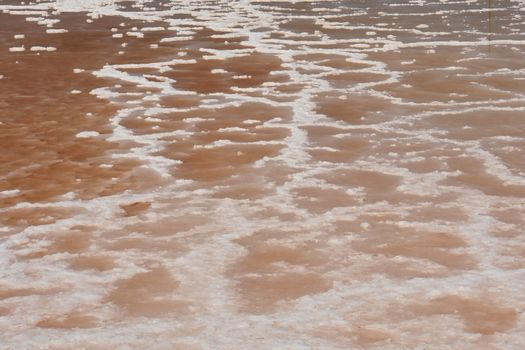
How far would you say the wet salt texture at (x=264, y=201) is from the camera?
2201 millimetres

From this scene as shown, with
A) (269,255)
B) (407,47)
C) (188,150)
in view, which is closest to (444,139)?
(188,150)

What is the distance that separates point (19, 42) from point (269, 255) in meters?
5.44

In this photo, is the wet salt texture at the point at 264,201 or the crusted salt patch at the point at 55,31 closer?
the wet salt texture at the point at 264,201

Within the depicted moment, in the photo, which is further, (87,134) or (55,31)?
(55,31)

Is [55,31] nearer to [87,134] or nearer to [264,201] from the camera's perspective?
[87,134]

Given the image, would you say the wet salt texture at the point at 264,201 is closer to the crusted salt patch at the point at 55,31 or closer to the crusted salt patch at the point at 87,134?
the crusted salt patch at the point at 87,134

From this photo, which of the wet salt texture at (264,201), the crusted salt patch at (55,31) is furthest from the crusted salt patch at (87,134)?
the crusted salt patch at (55,31)

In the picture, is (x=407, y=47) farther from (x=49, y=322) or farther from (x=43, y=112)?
(x=49, y=322)

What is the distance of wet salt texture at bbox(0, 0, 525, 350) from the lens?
2.20m

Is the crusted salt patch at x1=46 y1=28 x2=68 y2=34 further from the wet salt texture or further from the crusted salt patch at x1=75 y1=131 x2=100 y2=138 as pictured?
the crusted salt patch at x1=75 y1=131 x2=100 y2=138

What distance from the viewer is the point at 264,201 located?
10.1 feet

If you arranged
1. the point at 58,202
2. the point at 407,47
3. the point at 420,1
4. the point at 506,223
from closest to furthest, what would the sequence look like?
the point at 506,223
the point at 58,202
the point at 407,47
the point at 420,1

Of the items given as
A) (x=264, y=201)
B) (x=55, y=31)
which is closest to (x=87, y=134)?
(x=264, y=201)

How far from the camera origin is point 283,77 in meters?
5.69
